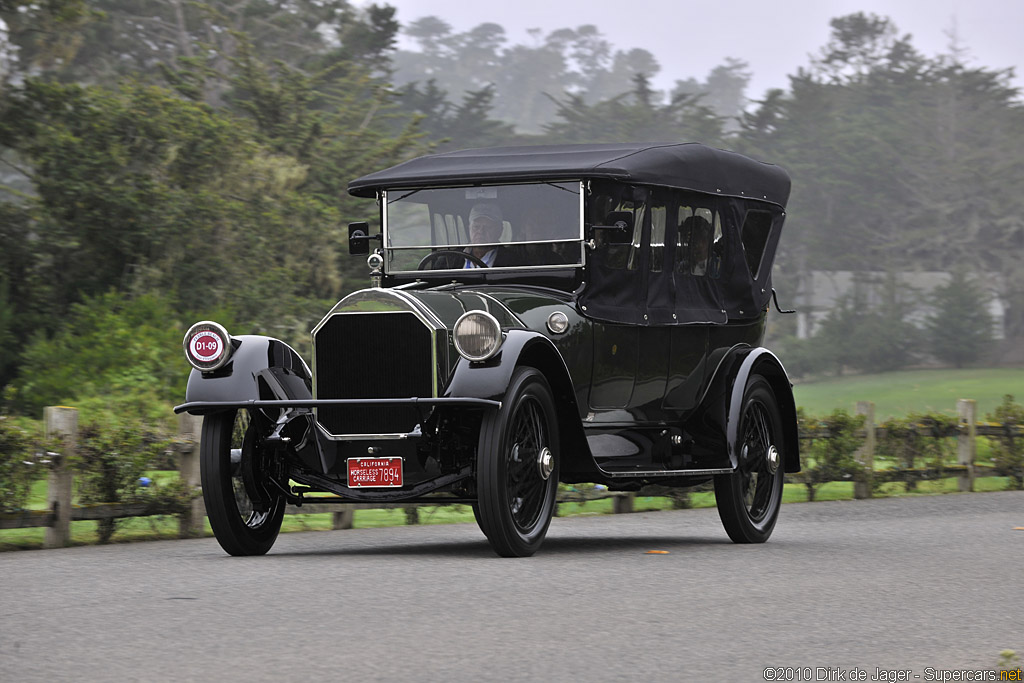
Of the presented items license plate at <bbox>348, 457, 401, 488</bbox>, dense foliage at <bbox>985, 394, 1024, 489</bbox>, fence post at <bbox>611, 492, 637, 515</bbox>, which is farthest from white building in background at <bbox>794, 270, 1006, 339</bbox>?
license plate at <bbox>348, 457, 401, 488</bbox>

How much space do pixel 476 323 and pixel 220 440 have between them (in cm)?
→ 190

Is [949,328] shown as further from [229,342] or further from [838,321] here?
[229,342]

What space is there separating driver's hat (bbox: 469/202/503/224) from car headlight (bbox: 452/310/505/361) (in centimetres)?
189

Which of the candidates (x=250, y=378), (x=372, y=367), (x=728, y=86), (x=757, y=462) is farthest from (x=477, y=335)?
(x=728, y=86)

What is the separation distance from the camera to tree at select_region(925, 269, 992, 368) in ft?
227

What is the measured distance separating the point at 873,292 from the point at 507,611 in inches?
2745

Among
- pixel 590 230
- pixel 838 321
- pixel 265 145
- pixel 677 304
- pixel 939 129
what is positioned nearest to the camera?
pixel 590 230

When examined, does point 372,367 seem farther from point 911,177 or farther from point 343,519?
point 911,177

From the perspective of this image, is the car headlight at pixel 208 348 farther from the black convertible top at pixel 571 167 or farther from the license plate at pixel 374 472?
the black convertible top at pixel 571 167

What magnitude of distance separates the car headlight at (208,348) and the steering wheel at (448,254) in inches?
75.7

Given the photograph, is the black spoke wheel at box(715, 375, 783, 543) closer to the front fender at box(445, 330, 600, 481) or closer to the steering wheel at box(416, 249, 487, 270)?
the front fender at box(445, 330, 600, 481)

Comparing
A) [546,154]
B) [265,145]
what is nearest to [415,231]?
[546,154]

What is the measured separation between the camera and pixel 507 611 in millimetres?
7094

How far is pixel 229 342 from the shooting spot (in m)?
9.86
